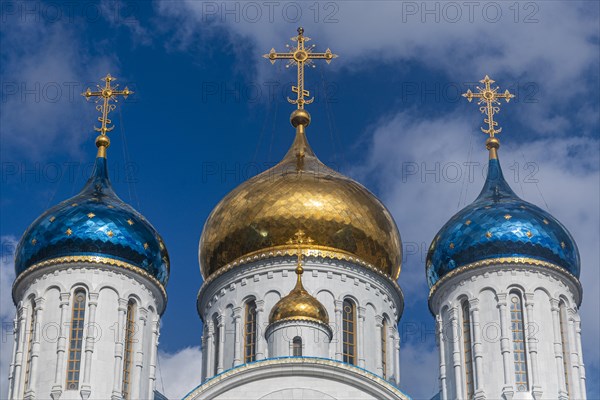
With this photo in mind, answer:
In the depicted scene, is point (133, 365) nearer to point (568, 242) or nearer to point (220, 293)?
point (220, 293)

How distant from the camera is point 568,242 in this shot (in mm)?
22719

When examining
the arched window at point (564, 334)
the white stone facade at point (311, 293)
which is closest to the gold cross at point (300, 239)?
the white stone facade at point (311, 293)

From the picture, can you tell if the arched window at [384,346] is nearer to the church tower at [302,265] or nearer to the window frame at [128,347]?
the church tower at [302,265]

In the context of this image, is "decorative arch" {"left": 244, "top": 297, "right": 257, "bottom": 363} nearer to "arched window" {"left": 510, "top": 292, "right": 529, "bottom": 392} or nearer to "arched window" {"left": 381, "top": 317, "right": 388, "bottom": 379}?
"arched window" {"left": 381, "top": 317, "right": 388, "bottom": 379}

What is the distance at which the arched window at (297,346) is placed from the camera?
20.9 meters

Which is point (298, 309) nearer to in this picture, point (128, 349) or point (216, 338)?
point (128, 349)

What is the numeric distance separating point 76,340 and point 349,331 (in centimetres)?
452

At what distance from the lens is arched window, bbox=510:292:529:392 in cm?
2122

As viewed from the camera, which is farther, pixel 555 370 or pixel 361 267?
pixel 361 267

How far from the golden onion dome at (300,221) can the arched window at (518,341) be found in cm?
287

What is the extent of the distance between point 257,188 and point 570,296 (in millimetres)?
5575

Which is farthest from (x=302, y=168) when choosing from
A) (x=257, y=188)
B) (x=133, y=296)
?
(x=133, y=296)

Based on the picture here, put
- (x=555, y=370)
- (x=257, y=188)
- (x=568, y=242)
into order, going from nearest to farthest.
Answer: (x=555, y=370)
(x=568, y=242)
(x=257, y=188)

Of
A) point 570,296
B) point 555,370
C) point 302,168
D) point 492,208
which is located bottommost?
point 555,370
